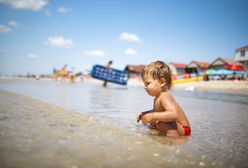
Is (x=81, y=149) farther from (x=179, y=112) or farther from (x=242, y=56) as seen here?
(x=242, y=56)

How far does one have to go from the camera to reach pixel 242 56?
51375 mm

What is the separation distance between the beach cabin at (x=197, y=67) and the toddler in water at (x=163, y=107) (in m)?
59.0

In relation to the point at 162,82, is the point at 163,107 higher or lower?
lower

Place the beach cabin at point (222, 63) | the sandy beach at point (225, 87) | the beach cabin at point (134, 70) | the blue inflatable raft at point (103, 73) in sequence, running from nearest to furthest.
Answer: the sandy beach at point (225, 87) → the blue inflatable raft at point (103, 73) → the beach cabin at point (222, 63) → the beach cabin at point (134, 70)

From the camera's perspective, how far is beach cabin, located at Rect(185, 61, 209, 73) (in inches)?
2281

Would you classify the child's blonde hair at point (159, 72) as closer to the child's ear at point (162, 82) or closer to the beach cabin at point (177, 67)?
the child's ear at point (162, 82)

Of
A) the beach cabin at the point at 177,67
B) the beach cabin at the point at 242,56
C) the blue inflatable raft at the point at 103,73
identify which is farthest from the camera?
the beach cabin at the point at 177,67

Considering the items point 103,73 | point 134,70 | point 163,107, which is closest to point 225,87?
point 103,73

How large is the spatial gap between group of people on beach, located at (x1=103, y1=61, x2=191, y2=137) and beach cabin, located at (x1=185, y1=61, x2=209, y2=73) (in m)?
59.0

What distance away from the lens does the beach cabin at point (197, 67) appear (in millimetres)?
57928

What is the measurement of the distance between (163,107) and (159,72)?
1.44ft

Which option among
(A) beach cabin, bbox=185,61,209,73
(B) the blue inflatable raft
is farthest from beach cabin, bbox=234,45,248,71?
(B) the blue inflatable raft

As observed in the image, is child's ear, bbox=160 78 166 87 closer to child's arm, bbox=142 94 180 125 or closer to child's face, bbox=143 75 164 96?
child's face, bbox=143 75 164 96

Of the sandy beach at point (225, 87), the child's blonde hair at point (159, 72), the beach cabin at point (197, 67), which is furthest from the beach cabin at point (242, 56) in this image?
the child's blonde hair at point (159, 72)
